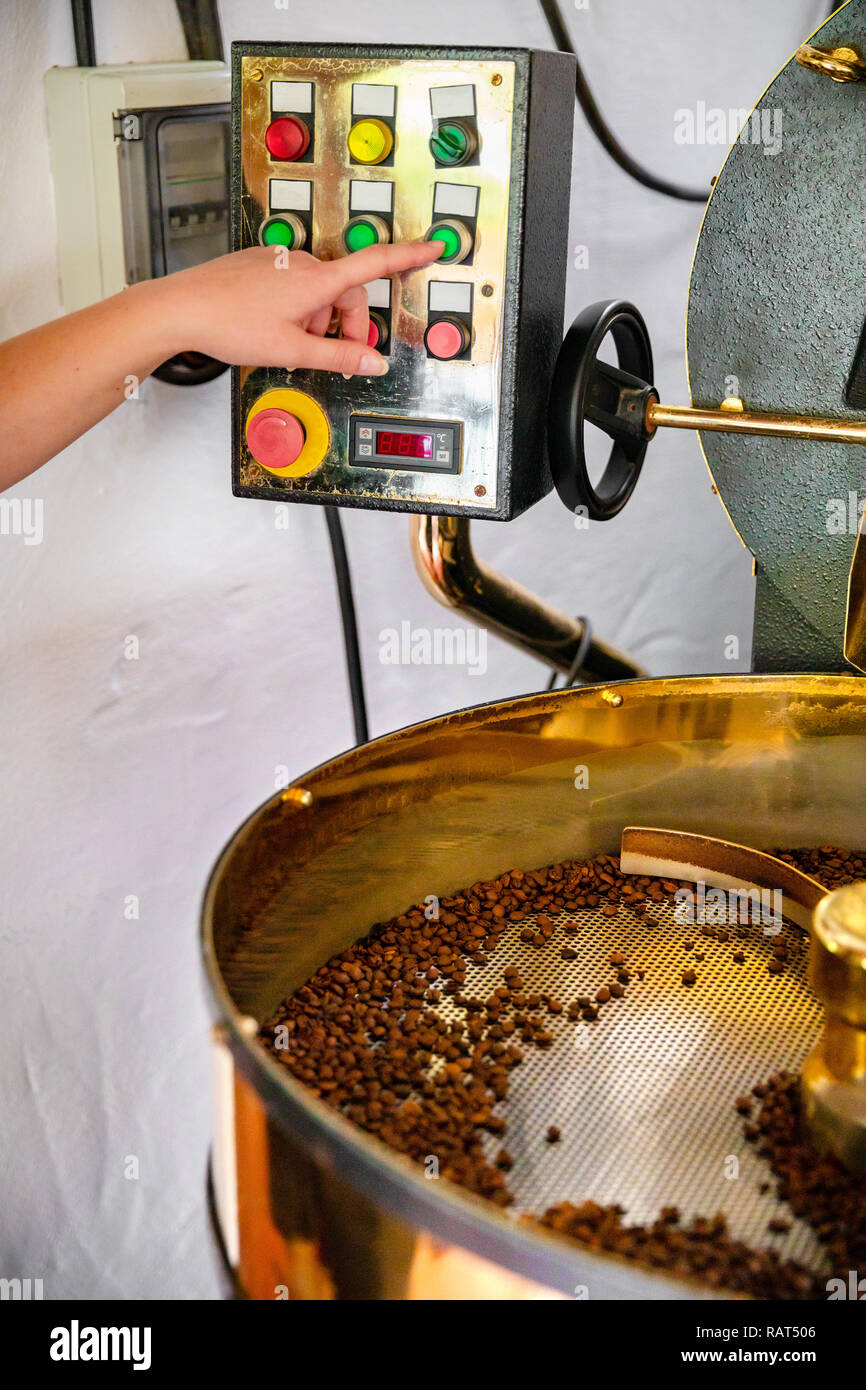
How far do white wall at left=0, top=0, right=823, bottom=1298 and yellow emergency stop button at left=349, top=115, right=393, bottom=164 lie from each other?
0.37 metres

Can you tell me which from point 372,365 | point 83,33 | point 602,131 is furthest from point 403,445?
point 602,131

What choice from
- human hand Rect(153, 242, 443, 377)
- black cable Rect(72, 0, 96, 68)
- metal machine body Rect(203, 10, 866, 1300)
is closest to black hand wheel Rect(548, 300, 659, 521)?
metal machine body Rect(203, 10, 866, 1300)

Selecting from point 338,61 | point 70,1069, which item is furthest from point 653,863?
point 70,1069

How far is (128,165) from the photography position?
42.2 inches

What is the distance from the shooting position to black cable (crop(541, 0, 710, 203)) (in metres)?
1.27

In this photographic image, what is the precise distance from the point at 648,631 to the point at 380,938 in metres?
0.90

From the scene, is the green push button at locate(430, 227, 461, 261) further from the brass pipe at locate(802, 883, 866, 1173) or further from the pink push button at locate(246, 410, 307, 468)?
the brass pipe at locate(802, 883, 866, 1173)

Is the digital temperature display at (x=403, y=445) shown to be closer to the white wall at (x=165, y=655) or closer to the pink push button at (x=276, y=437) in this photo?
the pink push button at (x=276, y=437)

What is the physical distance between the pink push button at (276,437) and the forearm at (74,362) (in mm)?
79

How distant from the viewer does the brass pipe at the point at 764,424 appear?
2.65 ft

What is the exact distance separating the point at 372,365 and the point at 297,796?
1.06 ft

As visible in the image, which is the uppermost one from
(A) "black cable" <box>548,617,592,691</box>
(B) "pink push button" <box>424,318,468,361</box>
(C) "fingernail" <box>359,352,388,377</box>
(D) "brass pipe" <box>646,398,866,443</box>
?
(B) "pink push button" <box>424,318,468,361</box>

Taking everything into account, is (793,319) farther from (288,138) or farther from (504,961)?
(504,961)

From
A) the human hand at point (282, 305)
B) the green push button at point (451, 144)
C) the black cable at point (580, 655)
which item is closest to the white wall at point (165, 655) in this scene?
the black cable at point (580, 655)
